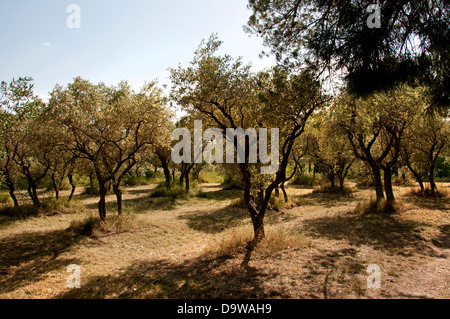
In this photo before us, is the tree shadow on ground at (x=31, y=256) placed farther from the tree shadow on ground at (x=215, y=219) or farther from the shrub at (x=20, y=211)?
the tree shadow on ground at (x=215, y=219)

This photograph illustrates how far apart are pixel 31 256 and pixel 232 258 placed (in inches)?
258

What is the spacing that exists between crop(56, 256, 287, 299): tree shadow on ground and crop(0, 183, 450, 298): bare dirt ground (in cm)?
2

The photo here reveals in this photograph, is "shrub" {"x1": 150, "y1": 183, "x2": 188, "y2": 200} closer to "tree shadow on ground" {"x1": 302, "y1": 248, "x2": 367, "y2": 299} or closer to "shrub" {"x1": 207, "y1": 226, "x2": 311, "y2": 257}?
"shrub" {"x1": 207, "y1": 226, "x2": 311, "y2": 257}

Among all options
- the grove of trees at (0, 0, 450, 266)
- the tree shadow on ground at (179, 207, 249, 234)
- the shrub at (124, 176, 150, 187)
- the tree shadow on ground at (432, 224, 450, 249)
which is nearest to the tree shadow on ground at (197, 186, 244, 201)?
the tree shadow on ground at (179, 207, 249, 234)

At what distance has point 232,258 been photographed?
657cm

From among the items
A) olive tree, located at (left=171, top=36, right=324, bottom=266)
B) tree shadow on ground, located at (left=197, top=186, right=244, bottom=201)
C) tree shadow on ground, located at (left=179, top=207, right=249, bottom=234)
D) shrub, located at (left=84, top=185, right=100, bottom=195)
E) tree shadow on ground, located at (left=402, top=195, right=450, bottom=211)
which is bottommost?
tree shadow on ground, located at (left=179, top=207, right=249, bottom=234)

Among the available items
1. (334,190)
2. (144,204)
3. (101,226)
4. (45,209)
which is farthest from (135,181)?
(334,190)

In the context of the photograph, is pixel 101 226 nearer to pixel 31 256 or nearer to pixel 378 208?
pixel 31 256

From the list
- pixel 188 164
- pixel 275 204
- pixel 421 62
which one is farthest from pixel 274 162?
pixel 188 164

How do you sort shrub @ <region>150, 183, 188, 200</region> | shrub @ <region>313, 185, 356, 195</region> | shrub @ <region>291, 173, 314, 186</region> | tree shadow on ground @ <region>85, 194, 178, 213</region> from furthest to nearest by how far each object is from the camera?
1. shrub @ <region>291, 173, 314, 186</region>
2. shrub @ <region>313, 185, 356, 195</region>
3. shrub @ <region>150, 183, 188, 200</region>
4. tree shadow on ground @ <region>85, 194, 178, 213</region>

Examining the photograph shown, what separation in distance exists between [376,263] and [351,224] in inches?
185

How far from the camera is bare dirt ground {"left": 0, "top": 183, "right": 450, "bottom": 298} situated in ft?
16.0

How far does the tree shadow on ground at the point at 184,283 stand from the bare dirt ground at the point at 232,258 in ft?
0.07
